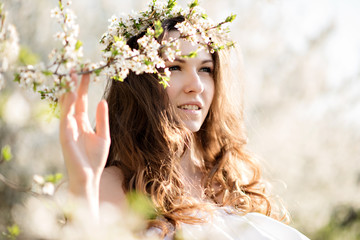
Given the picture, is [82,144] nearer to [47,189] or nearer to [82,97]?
[82,97]

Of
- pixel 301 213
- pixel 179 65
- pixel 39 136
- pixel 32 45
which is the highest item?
pixel 32 45

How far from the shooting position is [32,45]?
3535 millimetres

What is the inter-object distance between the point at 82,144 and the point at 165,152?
3.12 feet

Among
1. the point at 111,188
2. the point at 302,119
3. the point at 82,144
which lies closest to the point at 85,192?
the point at 82,144

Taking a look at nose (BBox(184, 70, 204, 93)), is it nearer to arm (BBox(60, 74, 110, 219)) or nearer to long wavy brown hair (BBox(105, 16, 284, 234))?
long wavy brown hair (BBox(105, 16, 284, 234))

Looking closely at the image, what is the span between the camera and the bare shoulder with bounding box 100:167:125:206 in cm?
182

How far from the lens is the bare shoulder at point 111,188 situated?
182 centimetres

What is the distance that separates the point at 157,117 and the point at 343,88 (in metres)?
3.81

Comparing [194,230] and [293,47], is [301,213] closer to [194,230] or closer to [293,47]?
[293,47]

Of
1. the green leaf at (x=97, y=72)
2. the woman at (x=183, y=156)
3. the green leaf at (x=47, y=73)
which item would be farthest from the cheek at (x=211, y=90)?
the green leaf at (x=47, y=73)

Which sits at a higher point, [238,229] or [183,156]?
[183,156]

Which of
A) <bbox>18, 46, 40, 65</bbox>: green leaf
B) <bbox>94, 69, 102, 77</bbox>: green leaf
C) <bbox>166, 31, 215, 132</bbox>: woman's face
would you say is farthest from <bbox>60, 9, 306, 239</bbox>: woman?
<bbox>18, 46, 40, 65</bbox>: green leaf

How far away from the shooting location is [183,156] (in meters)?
2.38

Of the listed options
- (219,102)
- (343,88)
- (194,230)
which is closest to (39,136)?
(219,102)
